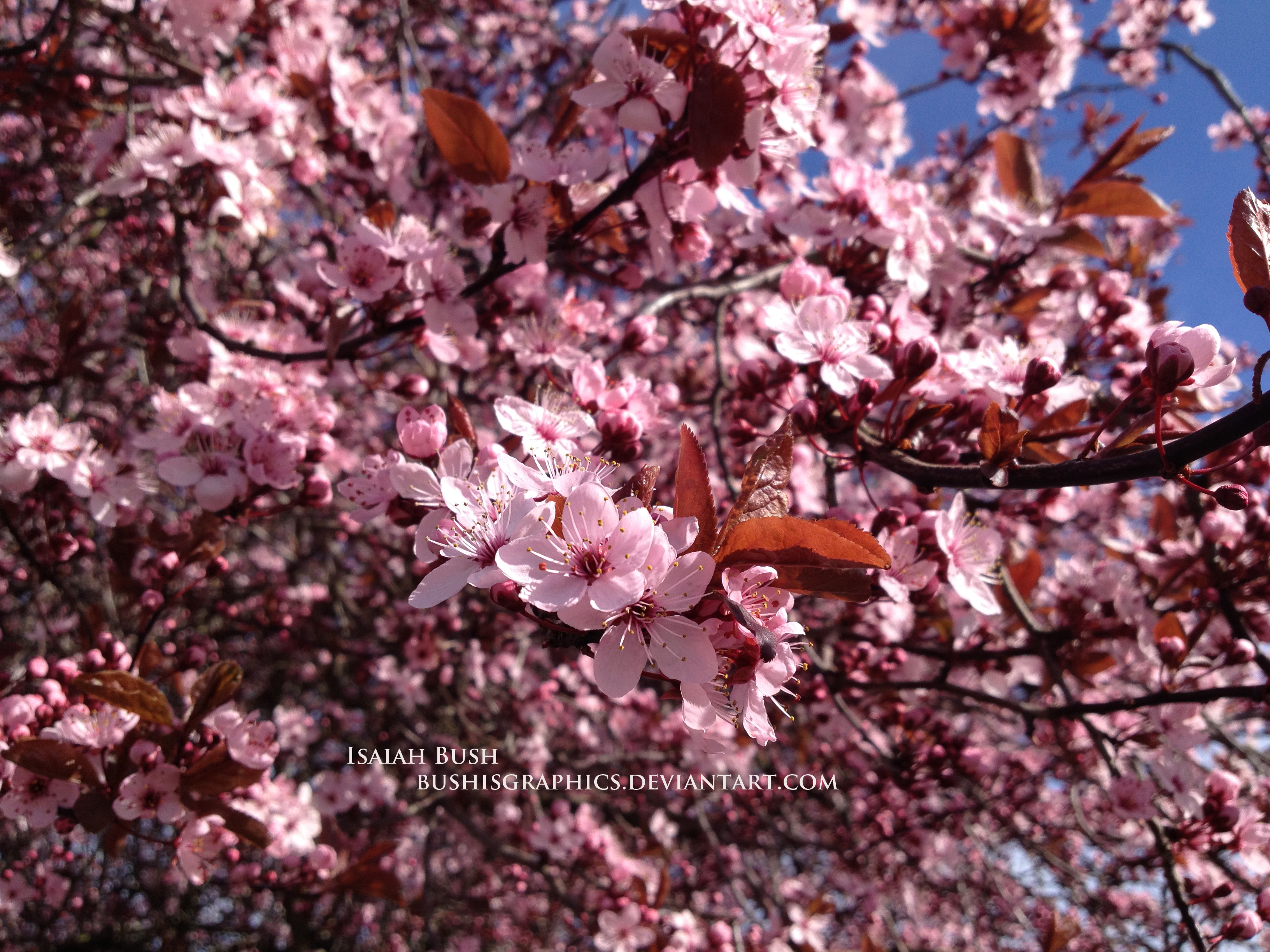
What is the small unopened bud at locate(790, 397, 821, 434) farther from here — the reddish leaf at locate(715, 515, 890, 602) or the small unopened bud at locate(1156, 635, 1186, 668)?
the small unopened bud at locate(1156, 635, 1186, 668)

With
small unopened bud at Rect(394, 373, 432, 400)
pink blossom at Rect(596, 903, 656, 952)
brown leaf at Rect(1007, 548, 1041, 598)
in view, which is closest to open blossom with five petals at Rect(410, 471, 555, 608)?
small unopened bud at Rect(394, 373, 432, 400)

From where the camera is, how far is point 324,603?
379 centimetres

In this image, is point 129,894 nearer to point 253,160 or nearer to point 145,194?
point 145,194

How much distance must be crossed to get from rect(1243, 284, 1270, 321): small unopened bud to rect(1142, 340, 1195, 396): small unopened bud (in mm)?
86

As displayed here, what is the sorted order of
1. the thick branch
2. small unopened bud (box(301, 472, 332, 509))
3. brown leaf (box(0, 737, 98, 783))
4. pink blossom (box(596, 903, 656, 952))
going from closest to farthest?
the thick branch, brown leaf (box(0, 737, 98, 783)), small unopened bud (box(301, 472, 332, 509)), pink blossom (box(596, 903, 656, 952))

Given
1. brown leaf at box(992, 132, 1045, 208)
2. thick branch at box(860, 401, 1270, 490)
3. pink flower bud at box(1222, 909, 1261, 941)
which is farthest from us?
brown leaf at box(992, 132, 1045, 208)

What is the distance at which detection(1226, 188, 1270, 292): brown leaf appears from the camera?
2.69 feet

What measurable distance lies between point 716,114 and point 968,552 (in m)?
1.04

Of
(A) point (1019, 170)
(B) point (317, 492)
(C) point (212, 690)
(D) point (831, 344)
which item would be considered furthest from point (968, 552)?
(C) point (212, 690)

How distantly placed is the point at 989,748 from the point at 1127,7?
4786 millimetres

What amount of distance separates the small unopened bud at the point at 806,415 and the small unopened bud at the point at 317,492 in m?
1.12

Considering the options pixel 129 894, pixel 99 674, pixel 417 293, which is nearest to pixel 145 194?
pixel 417 293

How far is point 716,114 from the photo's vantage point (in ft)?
4.15

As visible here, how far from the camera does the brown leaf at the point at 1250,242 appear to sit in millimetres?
821
